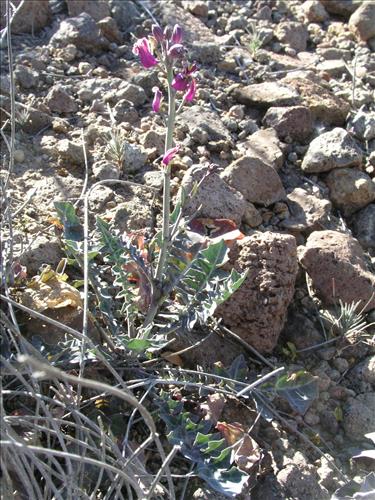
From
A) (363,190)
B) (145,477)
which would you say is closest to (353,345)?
(363,190)

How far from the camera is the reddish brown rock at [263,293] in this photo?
9.00 feet

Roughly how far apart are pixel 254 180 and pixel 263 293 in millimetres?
674

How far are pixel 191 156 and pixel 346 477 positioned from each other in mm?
1510

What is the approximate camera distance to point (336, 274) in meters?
2.97

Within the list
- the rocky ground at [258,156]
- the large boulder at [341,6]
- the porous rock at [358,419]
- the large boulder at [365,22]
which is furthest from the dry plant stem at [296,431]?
the large boulder at [341,6]

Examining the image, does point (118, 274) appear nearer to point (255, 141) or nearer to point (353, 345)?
point (353, 345)

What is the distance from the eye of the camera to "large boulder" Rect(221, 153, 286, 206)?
10.6ft

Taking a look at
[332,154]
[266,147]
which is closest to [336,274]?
[332,154]

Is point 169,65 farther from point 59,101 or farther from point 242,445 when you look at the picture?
point 59,101

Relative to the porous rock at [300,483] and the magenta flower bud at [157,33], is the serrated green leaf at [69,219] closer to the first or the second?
the magenta flower bud at [157,33]

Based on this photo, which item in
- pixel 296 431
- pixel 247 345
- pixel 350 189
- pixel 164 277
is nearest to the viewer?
pixel 296 431

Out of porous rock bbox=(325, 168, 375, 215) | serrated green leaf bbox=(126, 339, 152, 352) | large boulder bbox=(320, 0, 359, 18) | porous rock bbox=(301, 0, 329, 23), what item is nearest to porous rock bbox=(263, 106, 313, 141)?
porous rock bbox=(325, 168, 375, 215)

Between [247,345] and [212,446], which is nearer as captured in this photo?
[212,446]

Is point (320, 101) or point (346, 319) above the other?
point (320, 101)
